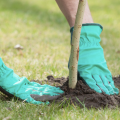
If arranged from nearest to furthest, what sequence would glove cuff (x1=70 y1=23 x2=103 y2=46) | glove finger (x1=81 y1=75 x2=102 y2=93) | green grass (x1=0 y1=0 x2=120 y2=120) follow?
green grass (x1=0 y1=0 x2=120 y2=120), glove finger (x1=81 y1=75 x2=102 y2=93), glove cuff (x1=70 y1=23 x2=103 y2=46)

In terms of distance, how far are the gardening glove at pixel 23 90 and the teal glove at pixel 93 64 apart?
246mm

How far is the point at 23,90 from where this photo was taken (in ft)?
4.83

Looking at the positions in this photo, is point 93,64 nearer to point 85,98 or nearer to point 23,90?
point 85,98

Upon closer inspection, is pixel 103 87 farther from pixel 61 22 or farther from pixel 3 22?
pixel 61 22

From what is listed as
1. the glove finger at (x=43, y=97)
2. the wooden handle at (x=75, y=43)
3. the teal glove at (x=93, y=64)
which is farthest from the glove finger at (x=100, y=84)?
the glove finger at (x=43, y=97)

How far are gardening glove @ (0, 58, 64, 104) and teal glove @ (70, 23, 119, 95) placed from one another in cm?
25

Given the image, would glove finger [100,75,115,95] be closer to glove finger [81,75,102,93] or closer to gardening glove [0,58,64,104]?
glove finger [81,75,102,93]

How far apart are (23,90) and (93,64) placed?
577 mm

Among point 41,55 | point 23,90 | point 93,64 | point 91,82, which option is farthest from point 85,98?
point 41,55

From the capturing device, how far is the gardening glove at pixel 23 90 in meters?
1.43

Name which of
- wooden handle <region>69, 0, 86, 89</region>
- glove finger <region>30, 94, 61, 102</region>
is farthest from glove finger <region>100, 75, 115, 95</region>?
glove finger <region>30, 94, 61, 102</region>

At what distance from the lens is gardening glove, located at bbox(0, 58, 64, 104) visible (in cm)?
143

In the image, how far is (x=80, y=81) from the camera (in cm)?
150

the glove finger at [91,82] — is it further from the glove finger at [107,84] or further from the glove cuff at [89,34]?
the glove cuff at [89,34]
